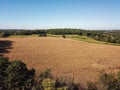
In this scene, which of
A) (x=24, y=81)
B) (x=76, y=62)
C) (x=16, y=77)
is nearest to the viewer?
(x=16, y=77)

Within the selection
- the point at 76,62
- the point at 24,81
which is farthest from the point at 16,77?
the point at 76,62

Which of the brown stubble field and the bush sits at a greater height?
the bush

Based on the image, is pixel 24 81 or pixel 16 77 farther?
pixel 24 81

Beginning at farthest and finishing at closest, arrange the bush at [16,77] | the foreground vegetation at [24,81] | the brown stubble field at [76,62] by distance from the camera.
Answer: the brown stubble field at [76,62] < the bush at [16,77] < the foreground vegetation at [24,81]

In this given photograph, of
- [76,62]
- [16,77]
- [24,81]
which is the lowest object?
[76,62]

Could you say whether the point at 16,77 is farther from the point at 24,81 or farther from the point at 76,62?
the point at 76,62

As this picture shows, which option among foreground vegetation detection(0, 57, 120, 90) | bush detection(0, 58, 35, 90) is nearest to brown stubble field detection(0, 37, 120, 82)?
foreground vegetation detection(0, 57, 120, 90)

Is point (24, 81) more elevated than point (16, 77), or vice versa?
point (16, 77)

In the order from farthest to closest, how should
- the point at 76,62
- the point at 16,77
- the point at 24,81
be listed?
the point at 76,62, the point at 24,81, the point at 16,77

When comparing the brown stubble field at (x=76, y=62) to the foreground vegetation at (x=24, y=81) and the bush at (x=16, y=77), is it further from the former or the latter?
the bush at (x=16, y=77)

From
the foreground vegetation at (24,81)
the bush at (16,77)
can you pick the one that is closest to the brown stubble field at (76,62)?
the foreground vegetation at (24,81)

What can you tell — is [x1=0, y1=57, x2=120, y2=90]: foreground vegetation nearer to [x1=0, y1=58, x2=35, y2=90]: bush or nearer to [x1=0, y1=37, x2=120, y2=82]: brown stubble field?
[x1=0, y1=58, x2=35, y2=90]: bush
